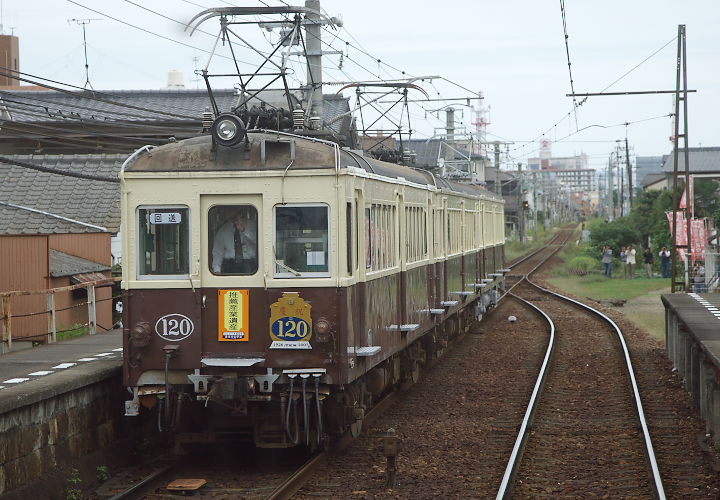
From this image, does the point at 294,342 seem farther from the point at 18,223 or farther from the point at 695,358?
the point at 18,223

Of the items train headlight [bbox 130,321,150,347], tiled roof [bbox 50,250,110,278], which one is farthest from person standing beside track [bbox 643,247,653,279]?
train headlight [bbox 130,321,150,347]

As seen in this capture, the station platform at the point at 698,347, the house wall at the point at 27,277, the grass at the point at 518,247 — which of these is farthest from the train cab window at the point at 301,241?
the grass at the point at 518,247

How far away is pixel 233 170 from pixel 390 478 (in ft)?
8.81

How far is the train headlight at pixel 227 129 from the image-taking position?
8.72 meters

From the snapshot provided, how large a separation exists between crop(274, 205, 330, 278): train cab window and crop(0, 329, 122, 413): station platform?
6.36 ft

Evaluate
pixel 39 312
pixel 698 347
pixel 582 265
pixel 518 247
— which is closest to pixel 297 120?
pixel 698 347

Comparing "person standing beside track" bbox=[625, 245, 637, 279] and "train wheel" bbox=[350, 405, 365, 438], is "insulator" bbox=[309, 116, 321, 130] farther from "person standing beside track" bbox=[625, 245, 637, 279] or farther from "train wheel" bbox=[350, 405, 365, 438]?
"person standing beside track" bbox=[625, 245, 637, 279]

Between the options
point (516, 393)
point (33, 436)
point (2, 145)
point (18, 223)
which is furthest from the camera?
point (2, 145)

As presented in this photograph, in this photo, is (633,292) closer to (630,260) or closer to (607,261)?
(630,260)

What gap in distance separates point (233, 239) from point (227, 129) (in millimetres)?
880

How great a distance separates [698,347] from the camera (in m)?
11.6

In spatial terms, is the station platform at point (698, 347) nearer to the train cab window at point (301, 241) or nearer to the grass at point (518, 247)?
the train cab window at point (301, 241)

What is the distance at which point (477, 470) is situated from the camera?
29.4 feet

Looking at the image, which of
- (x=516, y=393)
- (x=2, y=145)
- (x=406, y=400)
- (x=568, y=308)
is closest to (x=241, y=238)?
(x=406, y=400)
